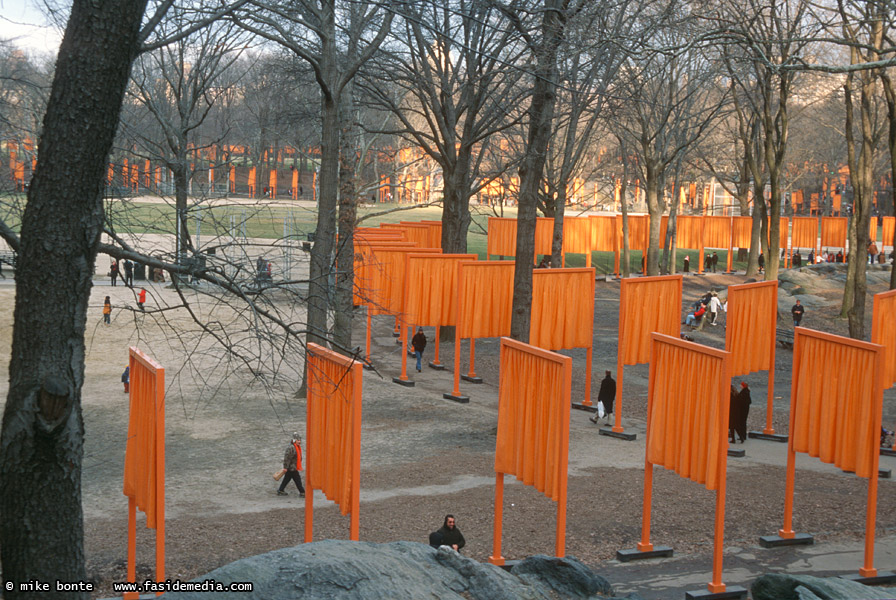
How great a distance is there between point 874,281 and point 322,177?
109 ft

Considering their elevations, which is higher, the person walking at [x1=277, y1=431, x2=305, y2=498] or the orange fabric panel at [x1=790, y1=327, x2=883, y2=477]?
the orange fabric panel at [x1=790, y1=327, x2=883, y2=477]

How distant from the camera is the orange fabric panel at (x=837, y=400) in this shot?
36.3 ft

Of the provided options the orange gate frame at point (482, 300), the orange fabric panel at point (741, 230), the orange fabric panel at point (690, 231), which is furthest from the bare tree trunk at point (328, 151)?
the orange fabric panel at point (741, 230)

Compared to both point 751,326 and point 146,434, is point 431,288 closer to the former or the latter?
point 751,326

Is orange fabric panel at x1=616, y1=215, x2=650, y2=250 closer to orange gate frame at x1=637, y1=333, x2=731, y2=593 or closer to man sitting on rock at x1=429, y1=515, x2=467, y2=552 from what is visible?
orange gate frame at x1=637, y1=333, x2=731, y2=593

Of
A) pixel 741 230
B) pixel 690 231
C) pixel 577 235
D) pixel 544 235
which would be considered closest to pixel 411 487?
pixel 544 235

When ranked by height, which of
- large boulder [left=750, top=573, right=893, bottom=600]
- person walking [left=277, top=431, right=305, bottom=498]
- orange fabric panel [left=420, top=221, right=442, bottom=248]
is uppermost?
orange fabric panel [left=420, top=221, right=442, bottom=248]

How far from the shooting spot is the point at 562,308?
19922mm

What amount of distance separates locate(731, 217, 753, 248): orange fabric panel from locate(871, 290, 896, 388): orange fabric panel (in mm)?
36300

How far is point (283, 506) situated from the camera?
13.2 metres

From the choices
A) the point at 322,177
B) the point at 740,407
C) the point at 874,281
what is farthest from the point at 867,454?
the point at 874,281

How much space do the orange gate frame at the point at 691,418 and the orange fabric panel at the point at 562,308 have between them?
7.88 meters

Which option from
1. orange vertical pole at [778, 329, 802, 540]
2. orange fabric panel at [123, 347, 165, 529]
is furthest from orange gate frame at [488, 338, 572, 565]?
orange fabric panel at [123, 347, 165, 529]

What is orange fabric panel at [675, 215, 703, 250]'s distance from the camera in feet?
166
